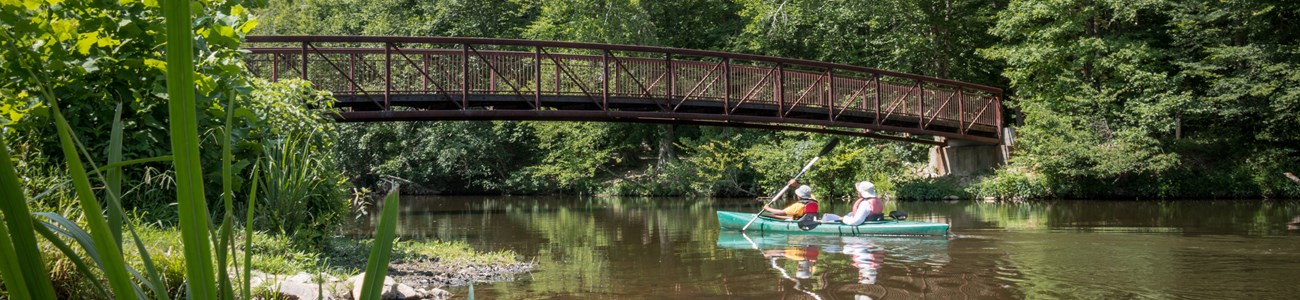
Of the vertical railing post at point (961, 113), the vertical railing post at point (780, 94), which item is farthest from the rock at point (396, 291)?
the vertical railing post at point (961, 113)

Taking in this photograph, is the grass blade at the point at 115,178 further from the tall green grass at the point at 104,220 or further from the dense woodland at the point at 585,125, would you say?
the tall green grass at the point at 104,220

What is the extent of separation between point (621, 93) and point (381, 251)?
25.5 metres

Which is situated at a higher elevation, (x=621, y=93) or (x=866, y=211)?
(x=621, y=93)

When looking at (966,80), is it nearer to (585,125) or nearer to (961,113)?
(961,113)

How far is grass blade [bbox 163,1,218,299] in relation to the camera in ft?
2.50

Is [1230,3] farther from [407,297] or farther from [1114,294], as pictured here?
[407,297]

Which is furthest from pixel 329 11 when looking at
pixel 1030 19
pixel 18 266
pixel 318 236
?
pixel 18 266

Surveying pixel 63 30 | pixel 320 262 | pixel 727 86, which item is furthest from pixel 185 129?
pixel 727 86

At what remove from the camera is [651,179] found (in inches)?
1410

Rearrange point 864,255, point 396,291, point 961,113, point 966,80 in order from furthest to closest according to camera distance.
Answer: point 966,80
point 961,113
point 864,255
point 396,291

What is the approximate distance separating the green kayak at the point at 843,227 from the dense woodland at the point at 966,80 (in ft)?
43.0

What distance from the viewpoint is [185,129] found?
77cm

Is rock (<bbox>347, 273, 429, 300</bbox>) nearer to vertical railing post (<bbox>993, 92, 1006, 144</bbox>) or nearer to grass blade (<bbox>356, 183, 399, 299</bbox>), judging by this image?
grass blade (<bbox>356, 183, 399, 299</bbox>)

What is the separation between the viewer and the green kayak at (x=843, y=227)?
14.8m
